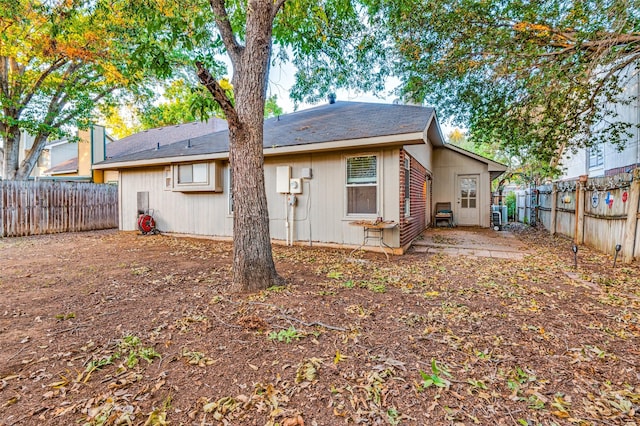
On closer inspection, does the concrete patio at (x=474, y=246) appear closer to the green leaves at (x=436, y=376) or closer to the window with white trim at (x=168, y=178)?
the green leaves at (x=436, y=376)

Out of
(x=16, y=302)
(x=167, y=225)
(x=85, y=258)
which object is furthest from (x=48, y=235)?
(x=16, y=302)

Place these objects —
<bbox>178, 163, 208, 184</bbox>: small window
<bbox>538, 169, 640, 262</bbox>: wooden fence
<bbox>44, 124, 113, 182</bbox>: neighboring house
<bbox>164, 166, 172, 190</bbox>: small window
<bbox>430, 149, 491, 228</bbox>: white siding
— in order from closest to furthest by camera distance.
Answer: <bbox>538, 169, 640, 262</bbox>: wooden fence, <bbox>178, 163, 208, 184</bbox>: small window, <bbox>164, 166, 172, 190</bbox>: small window, <bbox>430, 149, 491, 228</bbox>: white siding, <bbox>44, 124, 113, 182</bbox>: neighboring house

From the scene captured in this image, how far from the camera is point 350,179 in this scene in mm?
7000

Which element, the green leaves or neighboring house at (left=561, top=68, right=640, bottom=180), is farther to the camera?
neighboring house at (left=561, top=68, right=640, bottom=180)

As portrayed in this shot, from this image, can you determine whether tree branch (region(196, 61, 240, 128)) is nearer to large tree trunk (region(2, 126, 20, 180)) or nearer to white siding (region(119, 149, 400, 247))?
white siding (region(119, 149, 400, 247))

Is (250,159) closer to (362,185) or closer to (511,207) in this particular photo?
(362,185)

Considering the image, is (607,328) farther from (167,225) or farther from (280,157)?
(167,225)

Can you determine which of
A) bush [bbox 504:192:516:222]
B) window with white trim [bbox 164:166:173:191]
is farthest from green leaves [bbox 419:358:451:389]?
bush [bbox 504:192:516:222]

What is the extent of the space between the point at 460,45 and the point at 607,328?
6579 mm

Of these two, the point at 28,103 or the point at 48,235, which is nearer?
the point at 48,235

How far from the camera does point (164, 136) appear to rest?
54.3ft

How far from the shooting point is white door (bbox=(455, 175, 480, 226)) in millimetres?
11289

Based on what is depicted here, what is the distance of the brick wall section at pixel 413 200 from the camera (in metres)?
6.58

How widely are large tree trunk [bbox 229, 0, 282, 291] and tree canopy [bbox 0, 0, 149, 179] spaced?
7.15m
